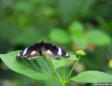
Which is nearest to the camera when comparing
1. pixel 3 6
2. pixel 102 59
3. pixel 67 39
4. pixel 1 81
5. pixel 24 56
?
pixel 24 56

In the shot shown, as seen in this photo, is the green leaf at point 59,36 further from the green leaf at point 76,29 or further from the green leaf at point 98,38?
the green leaf at point 98,38

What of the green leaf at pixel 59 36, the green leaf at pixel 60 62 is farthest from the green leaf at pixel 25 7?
the green leaf at pixel 60 62

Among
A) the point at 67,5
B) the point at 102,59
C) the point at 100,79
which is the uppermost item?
the point at 67,5

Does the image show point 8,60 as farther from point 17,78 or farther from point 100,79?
point 17,78

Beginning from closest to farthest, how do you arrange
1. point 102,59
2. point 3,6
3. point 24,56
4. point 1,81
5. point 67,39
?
point 24,56 → point 67,39 → point 102,59 → point 1,81 → point 3,6

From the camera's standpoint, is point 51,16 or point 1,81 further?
point 51,16

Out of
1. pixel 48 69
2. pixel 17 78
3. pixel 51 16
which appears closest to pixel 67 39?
pixel 17 78

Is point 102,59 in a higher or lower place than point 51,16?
lower

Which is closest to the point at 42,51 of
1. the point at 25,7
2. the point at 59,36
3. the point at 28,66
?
the point at 28,66
